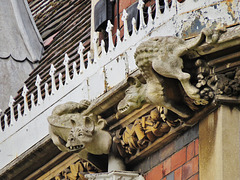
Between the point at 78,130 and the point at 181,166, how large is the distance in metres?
1.47

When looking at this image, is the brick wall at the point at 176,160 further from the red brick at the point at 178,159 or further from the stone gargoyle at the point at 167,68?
the stone gargoyle at the point at 167,68

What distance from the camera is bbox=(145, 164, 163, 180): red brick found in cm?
1681

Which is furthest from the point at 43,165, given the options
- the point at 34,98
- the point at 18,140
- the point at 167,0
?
the point at 167,0

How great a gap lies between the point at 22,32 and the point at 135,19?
599 centimetres

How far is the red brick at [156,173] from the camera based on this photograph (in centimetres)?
1681

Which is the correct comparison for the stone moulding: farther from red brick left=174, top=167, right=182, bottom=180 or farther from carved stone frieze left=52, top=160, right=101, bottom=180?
red brick left=174, top=167, right=182, bottom=180

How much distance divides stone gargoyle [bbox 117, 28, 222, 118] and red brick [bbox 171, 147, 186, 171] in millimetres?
440

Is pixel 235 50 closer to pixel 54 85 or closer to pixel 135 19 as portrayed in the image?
pixel 135 19

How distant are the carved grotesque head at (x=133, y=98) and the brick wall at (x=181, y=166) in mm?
680

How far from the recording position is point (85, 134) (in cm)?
1727

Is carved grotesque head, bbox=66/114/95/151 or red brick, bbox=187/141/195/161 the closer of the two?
red brick, bbox=187/141/195/161

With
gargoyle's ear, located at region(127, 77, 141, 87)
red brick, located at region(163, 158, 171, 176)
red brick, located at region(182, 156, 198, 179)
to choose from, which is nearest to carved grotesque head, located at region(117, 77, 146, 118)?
gargoyle's ear, located at region(127, 77, 141, 87)

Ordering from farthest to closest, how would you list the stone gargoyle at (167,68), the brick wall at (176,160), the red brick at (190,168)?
the brick wall at (176,160) < the red brick at (190,168) < the stone gargoyle at (167,68)

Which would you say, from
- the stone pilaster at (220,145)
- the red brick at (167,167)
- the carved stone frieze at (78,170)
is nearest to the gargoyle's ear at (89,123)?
the carved stone frieze at (78,170)
